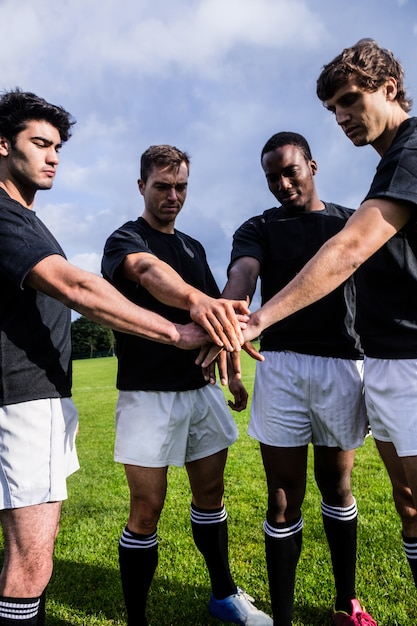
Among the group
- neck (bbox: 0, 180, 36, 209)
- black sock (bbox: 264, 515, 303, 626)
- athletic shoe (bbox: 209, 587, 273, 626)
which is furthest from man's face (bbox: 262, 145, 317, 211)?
athletic shoe (bbox: 209, 587, 273, 626)

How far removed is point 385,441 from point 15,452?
1816mm

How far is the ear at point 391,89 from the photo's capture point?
260 cm

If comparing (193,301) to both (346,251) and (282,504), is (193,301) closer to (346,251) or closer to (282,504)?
(346,251)

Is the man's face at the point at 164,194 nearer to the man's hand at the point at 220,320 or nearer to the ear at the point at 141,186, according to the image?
the ear at the point at 141,186

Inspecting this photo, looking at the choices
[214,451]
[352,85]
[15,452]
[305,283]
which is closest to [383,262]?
[305,283]

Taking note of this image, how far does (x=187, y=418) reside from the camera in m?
3.22

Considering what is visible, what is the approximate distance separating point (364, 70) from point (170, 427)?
2.24m

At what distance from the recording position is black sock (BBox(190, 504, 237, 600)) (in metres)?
3.39

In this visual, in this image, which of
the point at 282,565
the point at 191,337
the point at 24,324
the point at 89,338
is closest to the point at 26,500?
the point at 24,324

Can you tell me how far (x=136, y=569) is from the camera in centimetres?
304

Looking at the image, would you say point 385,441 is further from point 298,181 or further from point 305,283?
point 298,181

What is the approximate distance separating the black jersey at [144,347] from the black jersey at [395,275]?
1.15m

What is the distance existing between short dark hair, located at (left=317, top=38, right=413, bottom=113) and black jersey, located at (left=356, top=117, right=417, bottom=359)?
9.8 inches

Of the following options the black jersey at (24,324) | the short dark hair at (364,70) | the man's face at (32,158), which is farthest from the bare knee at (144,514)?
the short dark hair at (364,70)
